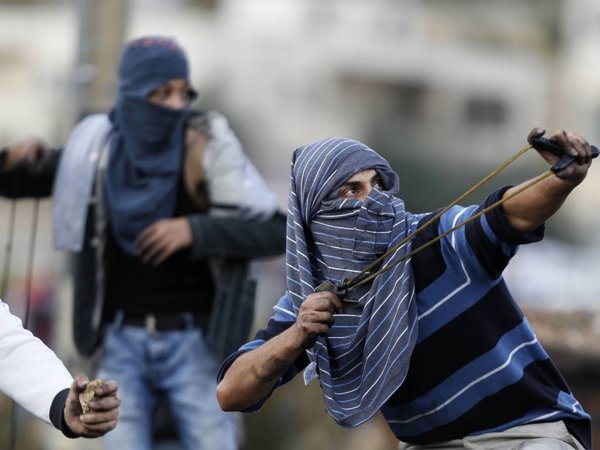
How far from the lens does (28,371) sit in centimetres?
401

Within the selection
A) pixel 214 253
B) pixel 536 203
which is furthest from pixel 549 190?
pixel 214 253

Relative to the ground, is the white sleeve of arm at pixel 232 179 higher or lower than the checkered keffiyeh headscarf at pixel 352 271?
lower

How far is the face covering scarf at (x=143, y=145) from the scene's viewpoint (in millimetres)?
6000

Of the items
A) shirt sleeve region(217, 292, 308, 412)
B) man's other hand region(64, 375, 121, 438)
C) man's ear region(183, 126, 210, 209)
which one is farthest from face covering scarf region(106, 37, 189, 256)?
man's other hand region(64, 375, 121, 438)

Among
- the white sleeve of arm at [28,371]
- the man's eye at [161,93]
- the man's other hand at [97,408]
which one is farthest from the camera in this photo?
the man's eye at [161,93]

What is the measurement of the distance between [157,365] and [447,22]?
65056 millimetres

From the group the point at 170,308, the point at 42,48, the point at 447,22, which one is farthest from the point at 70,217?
the point at 447,22

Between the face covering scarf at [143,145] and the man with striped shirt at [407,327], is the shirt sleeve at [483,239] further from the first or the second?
the face covering scarf at [143,145]

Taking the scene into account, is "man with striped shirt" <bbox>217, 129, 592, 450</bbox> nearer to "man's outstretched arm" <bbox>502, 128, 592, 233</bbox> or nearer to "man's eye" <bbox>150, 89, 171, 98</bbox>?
"man's outstretched arm" <bbox>502, 128, 592, 233</bbox>

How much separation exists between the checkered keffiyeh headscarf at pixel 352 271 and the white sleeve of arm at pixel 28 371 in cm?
73

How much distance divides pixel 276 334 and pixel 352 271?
0.35 meters

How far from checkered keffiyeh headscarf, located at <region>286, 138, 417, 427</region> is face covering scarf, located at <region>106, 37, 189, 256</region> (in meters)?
1.79

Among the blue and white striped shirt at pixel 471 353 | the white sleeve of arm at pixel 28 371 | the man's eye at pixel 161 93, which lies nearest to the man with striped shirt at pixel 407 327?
the blue and white striped shirt at pixel 471 353

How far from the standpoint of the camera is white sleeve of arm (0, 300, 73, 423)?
396 centimetres
